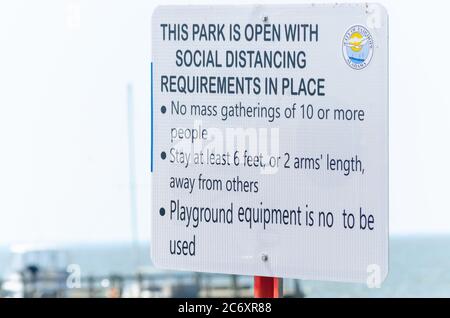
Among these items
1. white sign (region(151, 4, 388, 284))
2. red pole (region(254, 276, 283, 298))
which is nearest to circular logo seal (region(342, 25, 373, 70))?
white sign (region(151, 4, 388, 284))

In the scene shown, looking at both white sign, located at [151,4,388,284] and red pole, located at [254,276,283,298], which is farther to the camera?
red pole, located at [254,276,283,298]

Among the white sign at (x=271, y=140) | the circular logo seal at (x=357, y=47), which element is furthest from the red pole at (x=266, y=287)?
the circular logo seal at (x=357, y=47)

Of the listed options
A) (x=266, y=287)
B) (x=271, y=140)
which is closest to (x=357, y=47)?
(x=271, y=140)

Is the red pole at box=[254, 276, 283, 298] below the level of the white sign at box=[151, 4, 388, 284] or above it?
below

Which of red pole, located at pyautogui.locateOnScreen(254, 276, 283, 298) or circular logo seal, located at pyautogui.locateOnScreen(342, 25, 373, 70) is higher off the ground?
circular logo seal, located at pyautogui.locateOnScreen(342, 25, 373, 70)

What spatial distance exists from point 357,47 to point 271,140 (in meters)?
0.57

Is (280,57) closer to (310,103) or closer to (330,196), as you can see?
(310,103)

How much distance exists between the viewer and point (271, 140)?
595cm

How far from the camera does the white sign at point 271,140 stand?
225 inches

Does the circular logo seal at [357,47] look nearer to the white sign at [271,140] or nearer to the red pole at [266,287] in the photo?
the white sign at [271,140]

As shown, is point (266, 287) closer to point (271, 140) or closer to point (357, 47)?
point (271, 140)

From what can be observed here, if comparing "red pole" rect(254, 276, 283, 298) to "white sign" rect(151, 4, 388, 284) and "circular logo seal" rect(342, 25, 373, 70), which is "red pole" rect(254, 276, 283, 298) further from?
"circular logo seal" rect(342, 25, 373, 70)

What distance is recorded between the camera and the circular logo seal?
569cm
